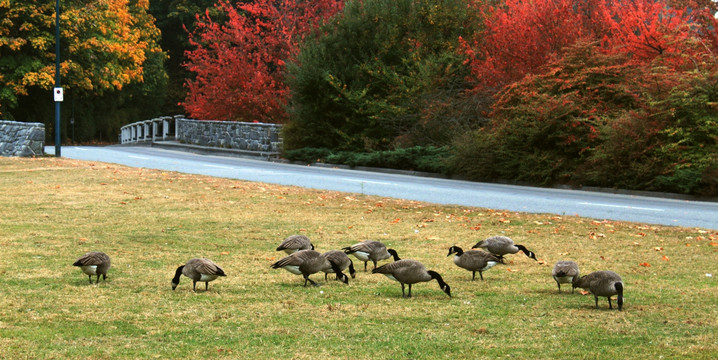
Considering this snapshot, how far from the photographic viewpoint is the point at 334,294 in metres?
8.24

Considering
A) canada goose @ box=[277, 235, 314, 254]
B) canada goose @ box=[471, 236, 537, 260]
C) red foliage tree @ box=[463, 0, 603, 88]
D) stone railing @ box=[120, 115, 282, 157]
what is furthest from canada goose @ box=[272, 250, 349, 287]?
stone railing @ box=[120, 115, 282, 157]

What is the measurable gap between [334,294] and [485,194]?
1323 centimetres

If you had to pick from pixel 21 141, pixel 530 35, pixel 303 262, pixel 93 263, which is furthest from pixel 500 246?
pixel 21 141

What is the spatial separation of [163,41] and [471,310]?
208ft

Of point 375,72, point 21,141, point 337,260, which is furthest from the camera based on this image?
point 375,72

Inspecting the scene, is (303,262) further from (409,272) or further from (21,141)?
(21,141)

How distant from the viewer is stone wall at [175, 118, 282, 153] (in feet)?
128

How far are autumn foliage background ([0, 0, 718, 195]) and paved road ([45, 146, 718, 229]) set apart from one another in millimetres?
1670

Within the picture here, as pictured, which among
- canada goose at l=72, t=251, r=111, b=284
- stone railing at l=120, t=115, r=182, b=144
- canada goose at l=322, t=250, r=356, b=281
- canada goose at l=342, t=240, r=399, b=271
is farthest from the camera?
stone railing at l=120, t=115, r=182, b=144

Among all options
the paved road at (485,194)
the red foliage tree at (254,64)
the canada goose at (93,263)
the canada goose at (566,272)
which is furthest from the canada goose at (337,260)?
the red foliage tree at (254,64)

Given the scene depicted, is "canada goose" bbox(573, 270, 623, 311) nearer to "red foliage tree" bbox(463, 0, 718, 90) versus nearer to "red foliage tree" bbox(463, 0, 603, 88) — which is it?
"red foliage tree" bbox(463, 0, 718, 90)

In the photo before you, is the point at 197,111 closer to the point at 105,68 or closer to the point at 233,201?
the point at 105,68

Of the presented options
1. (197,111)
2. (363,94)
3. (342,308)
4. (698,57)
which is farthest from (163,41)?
(342,308)

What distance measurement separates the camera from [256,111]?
44.0 m
